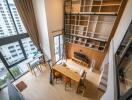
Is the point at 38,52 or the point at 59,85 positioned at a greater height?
the point at 38,52

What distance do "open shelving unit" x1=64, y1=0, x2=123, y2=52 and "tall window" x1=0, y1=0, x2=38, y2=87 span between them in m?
2.27

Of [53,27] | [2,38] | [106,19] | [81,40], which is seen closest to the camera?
[2,38]

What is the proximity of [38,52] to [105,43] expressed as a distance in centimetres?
344

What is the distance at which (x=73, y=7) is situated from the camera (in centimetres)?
393

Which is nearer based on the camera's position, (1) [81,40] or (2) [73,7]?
(2) [73,7]

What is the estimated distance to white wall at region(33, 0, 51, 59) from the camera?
3.29 m

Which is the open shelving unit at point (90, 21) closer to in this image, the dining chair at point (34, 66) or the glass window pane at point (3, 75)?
the dining chair at point (34, 66)

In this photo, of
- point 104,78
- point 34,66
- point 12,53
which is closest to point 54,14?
point 12,53

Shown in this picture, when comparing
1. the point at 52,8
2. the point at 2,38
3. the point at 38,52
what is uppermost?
the point at 52,8

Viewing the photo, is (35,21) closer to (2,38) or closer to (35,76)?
(2,38)

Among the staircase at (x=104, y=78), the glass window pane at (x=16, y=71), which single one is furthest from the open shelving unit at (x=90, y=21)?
the glass window pane at (x=16, y=71)

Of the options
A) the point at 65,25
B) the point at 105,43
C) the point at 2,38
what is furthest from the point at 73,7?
the point at 2,38

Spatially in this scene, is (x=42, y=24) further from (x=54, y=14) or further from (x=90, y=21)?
(x=90, y=21)

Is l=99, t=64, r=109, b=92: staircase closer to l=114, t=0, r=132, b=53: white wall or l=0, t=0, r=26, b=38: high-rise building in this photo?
l=114, t=0, r=132, b=53: white wall
